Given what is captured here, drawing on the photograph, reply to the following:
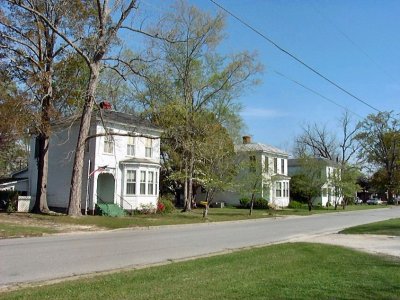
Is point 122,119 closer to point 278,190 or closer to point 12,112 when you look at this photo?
point 12,112

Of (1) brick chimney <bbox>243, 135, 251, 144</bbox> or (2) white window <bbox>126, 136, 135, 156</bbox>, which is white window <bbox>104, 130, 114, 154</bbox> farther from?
(1) brick chimney <bbox>243, 135, 251, 144</bbox>

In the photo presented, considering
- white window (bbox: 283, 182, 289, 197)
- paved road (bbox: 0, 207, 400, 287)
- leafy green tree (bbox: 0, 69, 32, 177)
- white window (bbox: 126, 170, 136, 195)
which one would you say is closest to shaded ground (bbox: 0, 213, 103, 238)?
paved road (bbox: 0, 207, 400, 287)

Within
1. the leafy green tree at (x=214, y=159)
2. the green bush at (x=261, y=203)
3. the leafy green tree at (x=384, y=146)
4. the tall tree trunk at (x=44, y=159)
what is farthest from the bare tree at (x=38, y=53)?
the leafy green tree at (x=384, y=146)

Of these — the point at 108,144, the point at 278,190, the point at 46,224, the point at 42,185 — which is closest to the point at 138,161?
the point at 108,144

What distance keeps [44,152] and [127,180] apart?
681 centimetres

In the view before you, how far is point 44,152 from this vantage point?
31.6m

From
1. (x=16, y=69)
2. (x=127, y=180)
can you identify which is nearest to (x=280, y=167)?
(x=127, y=180)

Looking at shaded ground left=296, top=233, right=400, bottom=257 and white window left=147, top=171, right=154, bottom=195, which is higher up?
white window left=147, top=171, right=154, bottom=195

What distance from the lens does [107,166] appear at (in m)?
33.9

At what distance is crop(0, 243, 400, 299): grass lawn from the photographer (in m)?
7.53

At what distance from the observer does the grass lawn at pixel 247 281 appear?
753 cm

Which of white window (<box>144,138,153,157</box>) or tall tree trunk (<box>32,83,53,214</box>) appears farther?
white window (<box>144,138,153,157</box>)

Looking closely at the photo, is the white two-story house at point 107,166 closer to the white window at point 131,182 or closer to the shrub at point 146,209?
the white window at point 131,182

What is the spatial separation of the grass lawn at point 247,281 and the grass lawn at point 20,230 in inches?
411
